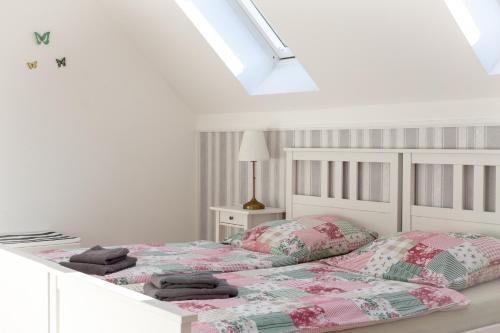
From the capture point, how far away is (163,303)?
7.24 feet

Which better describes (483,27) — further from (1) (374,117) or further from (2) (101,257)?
(2) (101,257)

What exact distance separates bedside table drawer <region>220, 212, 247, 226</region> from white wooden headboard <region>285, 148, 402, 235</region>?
0.99ft

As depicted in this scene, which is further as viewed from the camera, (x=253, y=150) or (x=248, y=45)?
(x=248, y=45)

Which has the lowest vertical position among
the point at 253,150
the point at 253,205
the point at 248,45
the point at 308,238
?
the point at 308,238

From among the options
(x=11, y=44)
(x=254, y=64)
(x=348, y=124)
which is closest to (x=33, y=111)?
(x=11, y=44)

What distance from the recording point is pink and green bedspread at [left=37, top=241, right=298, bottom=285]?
332cm

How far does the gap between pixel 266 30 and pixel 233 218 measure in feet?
4.24

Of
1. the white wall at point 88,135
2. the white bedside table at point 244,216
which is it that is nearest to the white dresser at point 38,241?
the white wall at point 88,135

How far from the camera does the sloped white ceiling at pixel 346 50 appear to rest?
3.55m

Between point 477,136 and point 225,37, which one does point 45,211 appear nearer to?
point 225,37

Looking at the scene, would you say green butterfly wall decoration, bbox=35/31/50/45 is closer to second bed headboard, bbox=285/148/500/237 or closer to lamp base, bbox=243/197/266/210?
lamp base, bbox=243/197/266/210

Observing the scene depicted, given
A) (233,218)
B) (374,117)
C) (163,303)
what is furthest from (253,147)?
(163,303)

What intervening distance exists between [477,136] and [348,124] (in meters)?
0.92

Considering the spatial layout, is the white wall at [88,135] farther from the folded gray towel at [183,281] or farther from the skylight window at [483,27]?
the skylight window at [483,27]
